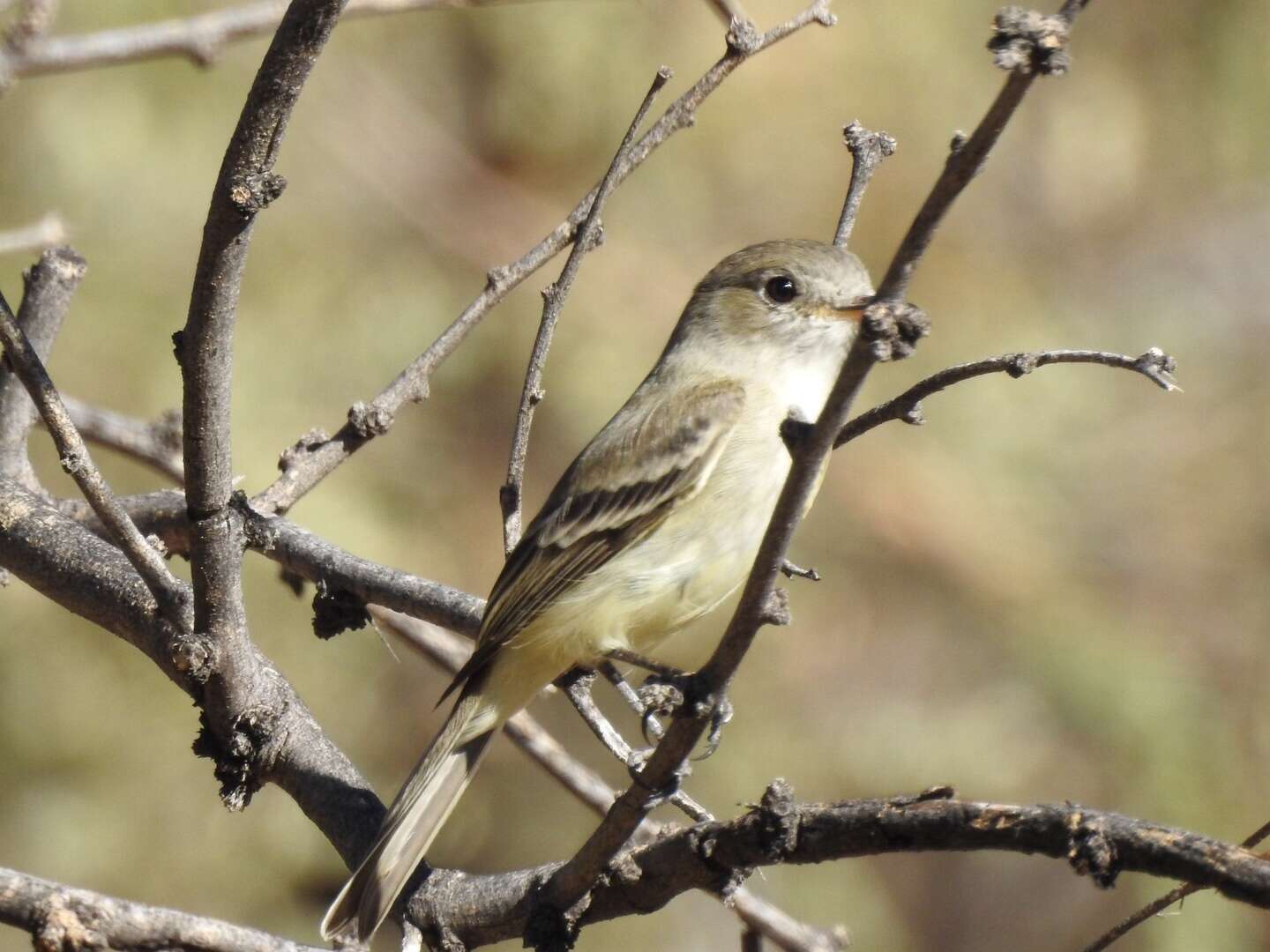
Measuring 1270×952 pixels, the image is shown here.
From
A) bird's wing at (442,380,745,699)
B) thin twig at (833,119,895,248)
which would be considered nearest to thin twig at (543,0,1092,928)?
bird's wing at (442,380,745,699)

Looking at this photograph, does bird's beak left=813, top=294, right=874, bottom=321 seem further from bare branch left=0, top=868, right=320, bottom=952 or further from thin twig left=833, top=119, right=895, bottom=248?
bare branch left=0, top=868, right=320, bottom=952

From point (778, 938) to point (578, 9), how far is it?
4.18m

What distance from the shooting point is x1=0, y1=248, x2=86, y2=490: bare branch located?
3.70 metres

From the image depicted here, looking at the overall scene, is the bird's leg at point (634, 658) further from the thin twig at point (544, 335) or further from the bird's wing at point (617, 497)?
the thin twig at point (544, 335)

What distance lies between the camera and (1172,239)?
23.3 feet

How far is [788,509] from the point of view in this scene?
1949 mm

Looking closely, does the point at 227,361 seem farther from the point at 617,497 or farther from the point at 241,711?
the point at 617,497

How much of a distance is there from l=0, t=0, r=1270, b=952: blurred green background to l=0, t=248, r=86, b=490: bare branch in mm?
1412

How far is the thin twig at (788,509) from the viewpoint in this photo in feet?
5.45

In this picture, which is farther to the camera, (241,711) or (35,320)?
(35,320)

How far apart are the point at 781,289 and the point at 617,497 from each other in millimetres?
769

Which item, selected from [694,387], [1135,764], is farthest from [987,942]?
[694,387]

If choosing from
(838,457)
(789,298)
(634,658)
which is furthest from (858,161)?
(838,457)

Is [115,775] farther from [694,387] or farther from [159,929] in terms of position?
[159,929]
